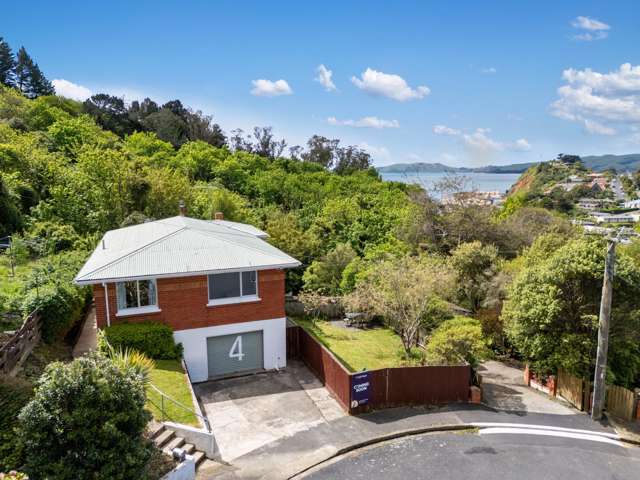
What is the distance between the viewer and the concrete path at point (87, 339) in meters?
17.3

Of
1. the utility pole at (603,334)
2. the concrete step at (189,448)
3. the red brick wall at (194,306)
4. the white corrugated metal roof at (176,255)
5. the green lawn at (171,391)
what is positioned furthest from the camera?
the red brick wall at (194,306)

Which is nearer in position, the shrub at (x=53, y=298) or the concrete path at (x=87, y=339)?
the shrub at (x=53, y=298)

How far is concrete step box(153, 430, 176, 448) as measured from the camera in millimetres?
11578

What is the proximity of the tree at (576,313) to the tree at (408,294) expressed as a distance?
3.77 m

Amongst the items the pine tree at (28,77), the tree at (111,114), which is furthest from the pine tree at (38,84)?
Answer: the tree at (111,114)

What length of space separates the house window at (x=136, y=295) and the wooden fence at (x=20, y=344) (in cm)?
299

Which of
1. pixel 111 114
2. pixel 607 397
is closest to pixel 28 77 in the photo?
pixel 111 114

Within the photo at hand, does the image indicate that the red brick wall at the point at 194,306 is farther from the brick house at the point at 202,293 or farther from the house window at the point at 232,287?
the house window at the point at 232,287

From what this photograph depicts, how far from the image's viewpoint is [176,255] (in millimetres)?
17672

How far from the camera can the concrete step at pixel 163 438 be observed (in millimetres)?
11578

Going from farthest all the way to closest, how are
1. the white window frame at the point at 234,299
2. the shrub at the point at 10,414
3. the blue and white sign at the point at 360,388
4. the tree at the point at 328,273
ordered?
1. the tree at the point at 328,273
2. the white window frame at the point at 234,299
3. the blue and white sign at the point at 360,388
4. the shrub at the point at 10,414

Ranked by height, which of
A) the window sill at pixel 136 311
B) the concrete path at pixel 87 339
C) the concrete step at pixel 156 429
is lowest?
the concrete step at pixel 156 429

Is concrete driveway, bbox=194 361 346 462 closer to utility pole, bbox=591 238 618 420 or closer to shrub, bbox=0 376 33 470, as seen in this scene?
shrub, bbox=0 376 33 470

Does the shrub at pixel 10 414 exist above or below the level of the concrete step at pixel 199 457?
above
